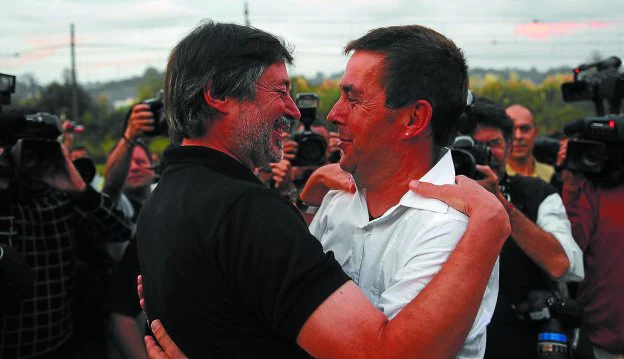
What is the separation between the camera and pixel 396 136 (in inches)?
77.2

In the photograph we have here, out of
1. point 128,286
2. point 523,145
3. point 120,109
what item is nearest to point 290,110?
point 128,286

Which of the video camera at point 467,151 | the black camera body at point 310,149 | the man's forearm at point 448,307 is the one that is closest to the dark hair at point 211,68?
the man's forearm at point 448,307

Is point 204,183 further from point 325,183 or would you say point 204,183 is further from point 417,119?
point 325,183

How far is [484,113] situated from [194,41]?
8.23 ft

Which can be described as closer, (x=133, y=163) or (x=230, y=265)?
(x=230, y=265)

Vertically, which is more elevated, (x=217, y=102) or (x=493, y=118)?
(x=217, y=102)

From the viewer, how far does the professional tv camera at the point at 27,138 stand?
321 cm

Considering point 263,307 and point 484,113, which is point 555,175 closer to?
point 484,113

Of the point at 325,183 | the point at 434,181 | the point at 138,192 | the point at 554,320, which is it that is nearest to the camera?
the point at 434,181

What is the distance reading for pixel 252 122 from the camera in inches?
72.0

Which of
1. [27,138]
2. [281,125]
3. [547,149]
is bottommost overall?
[547,149]

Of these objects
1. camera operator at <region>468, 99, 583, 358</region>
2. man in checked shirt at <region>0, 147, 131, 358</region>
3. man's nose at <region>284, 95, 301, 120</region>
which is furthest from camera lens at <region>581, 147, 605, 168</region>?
man in checked shirt at <region>0, 147, 131, 358</region>

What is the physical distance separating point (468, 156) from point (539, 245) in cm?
76

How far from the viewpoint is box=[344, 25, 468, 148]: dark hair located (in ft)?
6.22
